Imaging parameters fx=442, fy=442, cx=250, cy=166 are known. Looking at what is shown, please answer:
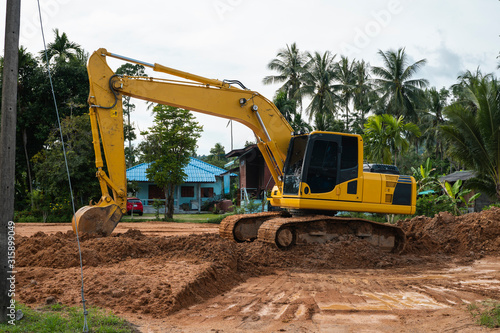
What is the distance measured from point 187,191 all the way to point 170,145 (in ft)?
41.9

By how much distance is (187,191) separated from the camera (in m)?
39.0

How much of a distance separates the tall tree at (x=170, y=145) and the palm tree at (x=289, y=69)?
1888cm

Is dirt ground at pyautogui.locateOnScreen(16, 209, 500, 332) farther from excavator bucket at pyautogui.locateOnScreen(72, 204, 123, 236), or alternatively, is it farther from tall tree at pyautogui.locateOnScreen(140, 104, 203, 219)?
tall tree at pyautogui.locateOnScreen(140, 104, 203, 219)

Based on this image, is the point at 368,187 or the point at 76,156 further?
the point at 76,156

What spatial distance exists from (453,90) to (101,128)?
5035cm

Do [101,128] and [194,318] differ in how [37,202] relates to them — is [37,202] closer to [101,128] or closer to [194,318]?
[101,128]

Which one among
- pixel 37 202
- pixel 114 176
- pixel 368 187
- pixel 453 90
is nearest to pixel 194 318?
pixel 114 176

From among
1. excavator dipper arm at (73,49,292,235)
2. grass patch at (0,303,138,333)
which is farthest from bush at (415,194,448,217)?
grass patch at (0,303,138,333)

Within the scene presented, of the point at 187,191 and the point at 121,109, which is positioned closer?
the point at 121,109

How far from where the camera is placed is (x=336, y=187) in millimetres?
10664

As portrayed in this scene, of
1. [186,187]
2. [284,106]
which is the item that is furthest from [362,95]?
[186,187]

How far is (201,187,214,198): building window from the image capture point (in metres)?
41.4

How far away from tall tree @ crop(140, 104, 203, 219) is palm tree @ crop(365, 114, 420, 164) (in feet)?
33.3

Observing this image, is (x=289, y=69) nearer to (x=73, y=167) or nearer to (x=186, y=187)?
(x=186, y=187)
